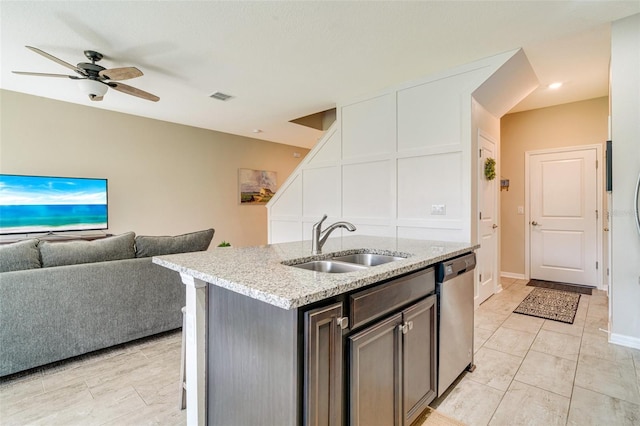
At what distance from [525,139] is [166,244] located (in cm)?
524

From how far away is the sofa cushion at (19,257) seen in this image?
2129mm

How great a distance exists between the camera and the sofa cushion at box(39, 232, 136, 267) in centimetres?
229

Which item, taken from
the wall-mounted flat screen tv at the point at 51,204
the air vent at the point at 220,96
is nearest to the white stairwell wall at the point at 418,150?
the air vent at the point at 220,96

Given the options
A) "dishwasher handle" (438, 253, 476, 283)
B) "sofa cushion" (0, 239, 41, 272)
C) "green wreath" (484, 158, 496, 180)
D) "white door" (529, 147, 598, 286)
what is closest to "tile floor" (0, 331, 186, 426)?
"sofa cushion" (0, 239, 41, 272)

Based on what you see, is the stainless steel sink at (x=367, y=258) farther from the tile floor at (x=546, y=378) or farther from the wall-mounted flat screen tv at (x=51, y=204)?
the wall-mounted flat screen tv at (x=51, y=204)

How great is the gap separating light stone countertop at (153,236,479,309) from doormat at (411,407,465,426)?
0.86 m

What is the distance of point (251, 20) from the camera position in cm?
248

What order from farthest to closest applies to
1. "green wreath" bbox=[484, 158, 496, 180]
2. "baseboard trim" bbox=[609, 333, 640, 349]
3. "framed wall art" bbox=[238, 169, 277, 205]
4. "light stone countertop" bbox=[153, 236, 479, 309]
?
1. "framed wall art" bbox=[238, 169, 277, 205]
2. "green wreath" bbox=[484, 158, 496, 180]
3. "baseboard trim" bbox=[609, 333, 640, 349]
4. "light stone countertop" bbox=[153, 236, 479, 309]

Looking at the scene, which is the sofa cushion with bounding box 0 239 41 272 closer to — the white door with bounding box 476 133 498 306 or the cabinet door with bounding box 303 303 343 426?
the cabinet door with bounding box 303 303 343 426

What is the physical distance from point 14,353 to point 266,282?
7.40 ft

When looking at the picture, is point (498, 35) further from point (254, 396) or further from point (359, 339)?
point (254, 396)

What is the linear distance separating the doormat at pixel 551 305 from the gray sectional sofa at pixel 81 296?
3593mm

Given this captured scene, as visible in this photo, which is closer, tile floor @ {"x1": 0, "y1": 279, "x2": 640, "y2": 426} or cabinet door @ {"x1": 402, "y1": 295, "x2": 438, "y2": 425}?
cabinet door @ {"x1": 402, "y1": 295, "x2": 438, "y2": 425}

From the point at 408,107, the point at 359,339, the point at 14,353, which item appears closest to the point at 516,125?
the point at 408,107
